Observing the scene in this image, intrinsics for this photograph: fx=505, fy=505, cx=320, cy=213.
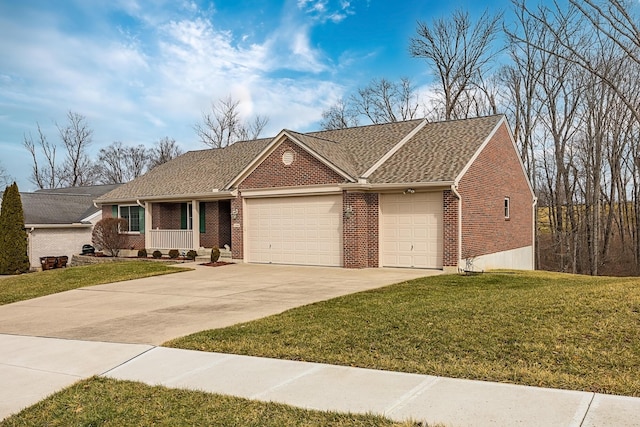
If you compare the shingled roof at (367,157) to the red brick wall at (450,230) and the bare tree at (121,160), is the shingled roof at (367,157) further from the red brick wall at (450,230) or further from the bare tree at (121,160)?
the bare tree at (121,160)

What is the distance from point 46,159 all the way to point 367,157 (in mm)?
43492

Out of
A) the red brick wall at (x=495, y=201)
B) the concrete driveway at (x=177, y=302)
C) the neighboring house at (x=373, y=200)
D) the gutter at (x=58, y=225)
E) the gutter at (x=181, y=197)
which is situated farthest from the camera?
the gutter at (x=58, y=225)

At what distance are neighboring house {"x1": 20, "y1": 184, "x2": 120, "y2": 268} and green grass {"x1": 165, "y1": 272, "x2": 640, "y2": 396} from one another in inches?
871

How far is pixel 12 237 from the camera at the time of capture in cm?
2361

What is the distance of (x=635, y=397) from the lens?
4496 mm

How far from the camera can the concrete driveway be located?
8344mm

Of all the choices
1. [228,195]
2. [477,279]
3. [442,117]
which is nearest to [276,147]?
[228,195]

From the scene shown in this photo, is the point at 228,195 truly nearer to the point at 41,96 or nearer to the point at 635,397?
the point at 41,96

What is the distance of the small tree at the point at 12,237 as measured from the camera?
23375 millimetres

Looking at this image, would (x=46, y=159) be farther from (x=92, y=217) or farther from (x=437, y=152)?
(x=437, y=152)

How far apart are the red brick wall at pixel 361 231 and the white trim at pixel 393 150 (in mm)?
782

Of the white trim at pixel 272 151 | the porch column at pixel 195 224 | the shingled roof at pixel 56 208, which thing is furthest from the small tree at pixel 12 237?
the white trim at pixel 272 151

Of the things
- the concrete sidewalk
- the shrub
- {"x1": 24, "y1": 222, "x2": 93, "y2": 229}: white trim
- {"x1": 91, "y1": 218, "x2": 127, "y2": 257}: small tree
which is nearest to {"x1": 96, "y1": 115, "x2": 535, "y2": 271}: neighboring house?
the shrub

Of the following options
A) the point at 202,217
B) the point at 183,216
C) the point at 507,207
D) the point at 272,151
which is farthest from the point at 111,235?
the point at 507,207
